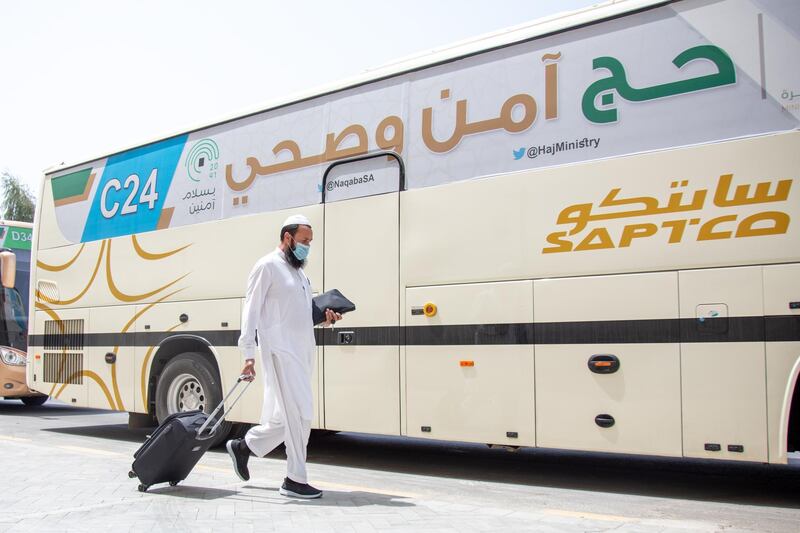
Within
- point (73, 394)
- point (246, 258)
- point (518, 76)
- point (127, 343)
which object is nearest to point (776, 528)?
point (518, 76)

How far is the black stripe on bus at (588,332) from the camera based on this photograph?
18.7ft

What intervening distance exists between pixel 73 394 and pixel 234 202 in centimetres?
394

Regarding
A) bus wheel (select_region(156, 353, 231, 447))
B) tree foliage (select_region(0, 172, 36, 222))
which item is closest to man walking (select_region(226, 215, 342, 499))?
bus wheel (select_region(156, 353, 231, 447))

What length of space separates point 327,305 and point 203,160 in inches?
160

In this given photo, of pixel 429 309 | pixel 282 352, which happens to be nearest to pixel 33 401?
pixel 429 309

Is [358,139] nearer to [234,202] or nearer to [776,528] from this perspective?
[234,202]

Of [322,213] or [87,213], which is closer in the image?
[322,213]

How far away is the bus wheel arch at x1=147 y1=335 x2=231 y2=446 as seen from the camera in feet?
30.7

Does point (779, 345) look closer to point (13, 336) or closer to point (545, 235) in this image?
point (545, 235)

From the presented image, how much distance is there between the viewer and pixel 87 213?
37.3 ft

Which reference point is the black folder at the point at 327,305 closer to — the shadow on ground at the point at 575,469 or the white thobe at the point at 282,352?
the white thobe at the point at 282,352

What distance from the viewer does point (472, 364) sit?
7.09 m

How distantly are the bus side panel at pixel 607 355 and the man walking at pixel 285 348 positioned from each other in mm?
1911

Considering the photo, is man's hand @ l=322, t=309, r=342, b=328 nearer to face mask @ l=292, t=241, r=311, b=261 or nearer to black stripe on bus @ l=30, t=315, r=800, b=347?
face mask @ l=292, t=241, r=311, b=261
